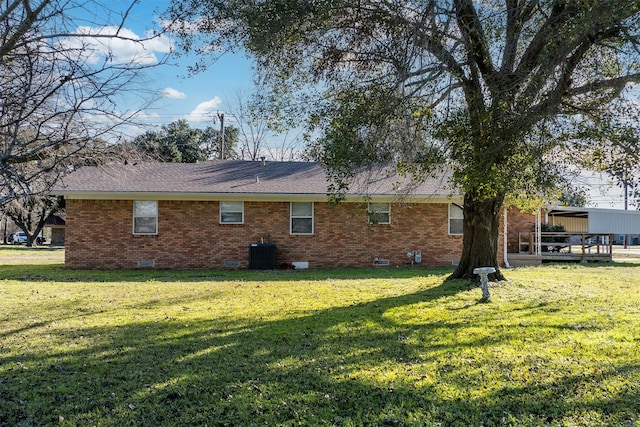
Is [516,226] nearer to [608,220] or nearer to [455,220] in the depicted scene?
[455,220]

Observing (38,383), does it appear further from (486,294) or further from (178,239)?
(178,239)

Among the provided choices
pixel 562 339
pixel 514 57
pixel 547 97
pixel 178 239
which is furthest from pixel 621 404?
pixel 178 239

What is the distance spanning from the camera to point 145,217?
1666 cm

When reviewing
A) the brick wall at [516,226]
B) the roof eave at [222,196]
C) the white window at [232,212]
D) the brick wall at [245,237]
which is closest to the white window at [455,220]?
the brick wall at [245,237]

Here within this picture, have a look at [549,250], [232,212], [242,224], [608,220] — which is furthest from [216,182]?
[608,220]

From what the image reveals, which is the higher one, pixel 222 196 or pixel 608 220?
pixel 222 196

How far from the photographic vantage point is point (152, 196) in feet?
53.7

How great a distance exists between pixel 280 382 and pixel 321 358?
0.94 metres

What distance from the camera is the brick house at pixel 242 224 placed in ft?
53.8

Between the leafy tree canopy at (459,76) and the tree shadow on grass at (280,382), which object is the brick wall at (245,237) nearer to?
the leafy tree canopy at (459,76)

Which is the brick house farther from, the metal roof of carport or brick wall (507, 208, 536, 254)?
the metal roof of carport

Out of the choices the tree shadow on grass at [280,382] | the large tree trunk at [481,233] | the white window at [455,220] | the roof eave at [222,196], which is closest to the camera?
the tree shadow on grass at [280,382]

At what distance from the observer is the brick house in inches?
645

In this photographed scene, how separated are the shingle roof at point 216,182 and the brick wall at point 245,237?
617mm
